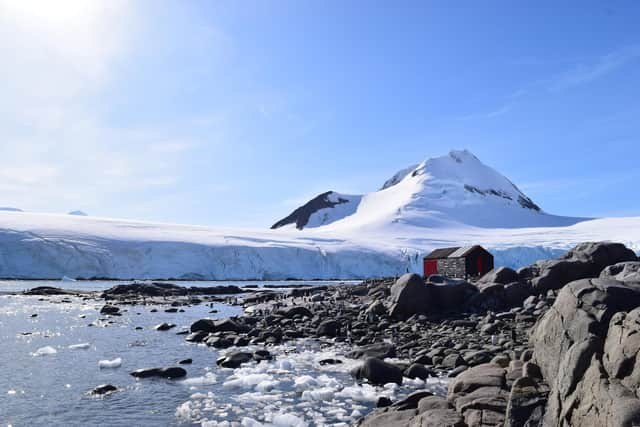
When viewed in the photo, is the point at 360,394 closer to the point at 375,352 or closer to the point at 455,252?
the point at 375,352

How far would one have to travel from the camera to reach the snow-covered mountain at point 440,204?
11706 cm

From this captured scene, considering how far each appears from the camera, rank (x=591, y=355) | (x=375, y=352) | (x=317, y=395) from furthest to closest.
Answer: (x=375, y=352) < (x=317, y=395) < (x=591, y=355)

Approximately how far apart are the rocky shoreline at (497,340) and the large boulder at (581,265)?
1.7 inches

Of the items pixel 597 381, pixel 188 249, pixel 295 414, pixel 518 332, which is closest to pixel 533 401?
pixel 597 381

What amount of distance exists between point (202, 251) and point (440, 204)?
72.2m

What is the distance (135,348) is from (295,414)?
28.7ft

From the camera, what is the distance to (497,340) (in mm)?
14625

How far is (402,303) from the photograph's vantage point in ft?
67.8

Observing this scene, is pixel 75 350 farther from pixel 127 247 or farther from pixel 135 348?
pixel 127 247

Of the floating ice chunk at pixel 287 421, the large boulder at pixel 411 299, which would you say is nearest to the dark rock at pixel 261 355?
the floating ice chunk at pixel 287 421

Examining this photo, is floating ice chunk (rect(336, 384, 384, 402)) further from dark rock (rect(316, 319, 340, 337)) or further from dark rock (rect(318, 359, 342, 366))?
dark rock (rect(316, 319, 340, 337))

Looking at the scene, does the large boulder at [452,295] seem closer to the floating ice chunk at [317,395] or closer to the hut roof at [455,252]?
the floating ice chunk at [317,395]

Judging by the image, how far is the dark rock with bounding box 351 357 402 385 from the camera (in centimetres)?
1135

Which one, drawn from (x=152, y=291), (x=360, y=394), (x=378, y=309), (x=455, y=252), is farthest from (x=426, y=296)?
(x=152, y=291)
